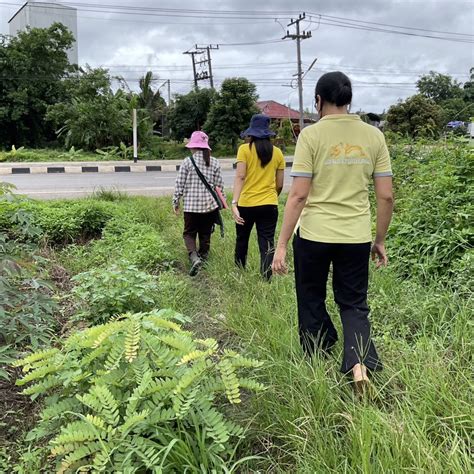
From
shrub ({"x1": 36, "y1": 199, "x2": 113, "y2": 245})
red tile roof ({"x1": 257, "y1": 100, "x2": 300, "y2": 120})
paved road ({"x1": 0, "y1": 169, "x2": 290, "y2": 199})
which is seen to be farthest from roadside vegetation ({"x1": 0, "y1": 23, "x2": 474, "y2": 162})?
shrub ({"x1": 36, "y1": 199, "x2": 113, "y2": 245})

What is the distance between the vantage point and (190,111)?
28.3 metres

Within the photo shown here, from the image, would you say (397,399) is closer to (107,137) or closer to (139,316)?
(139,316)

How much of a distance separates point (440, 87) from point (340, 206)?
50116 mm

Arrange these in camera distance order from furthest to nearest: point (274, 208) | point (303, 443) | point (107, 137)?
1. point (107, 137)
2. point (274, 208)
3. point (303, 443)

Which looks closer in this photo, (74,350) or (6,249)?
(74,350)

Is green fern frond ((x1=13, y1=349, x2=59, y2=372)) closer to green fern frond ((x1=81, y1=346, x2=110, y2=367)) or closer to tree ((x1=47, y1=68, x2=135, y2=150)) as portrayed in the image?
green fern frond ((x1=81, y1=346, x2=110, y2=367))

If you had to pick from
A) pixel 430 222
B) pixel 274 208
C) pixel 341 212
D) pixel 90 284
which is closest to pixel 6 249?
pixel 90 284

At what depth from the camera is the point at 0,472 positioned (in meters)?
1.93

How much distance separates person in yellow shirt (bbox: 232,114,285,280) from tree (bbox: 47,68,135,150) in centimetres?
1923

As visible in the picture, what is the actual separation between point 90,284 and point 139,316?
1.19 meters

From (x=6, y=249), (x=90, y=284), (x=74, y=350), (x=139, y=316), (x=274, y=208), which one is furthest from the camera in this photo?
(x=274, y=208)

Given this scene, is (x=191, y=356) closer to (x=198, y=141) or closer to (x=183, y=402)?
(x=183, y=402)

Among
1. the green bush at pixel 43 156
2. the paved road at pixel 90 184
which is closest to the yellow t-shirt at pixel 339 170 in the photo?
the paved road at pixel 90 184

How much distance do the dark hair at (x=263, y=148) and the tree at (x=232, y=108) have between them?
19.8m
